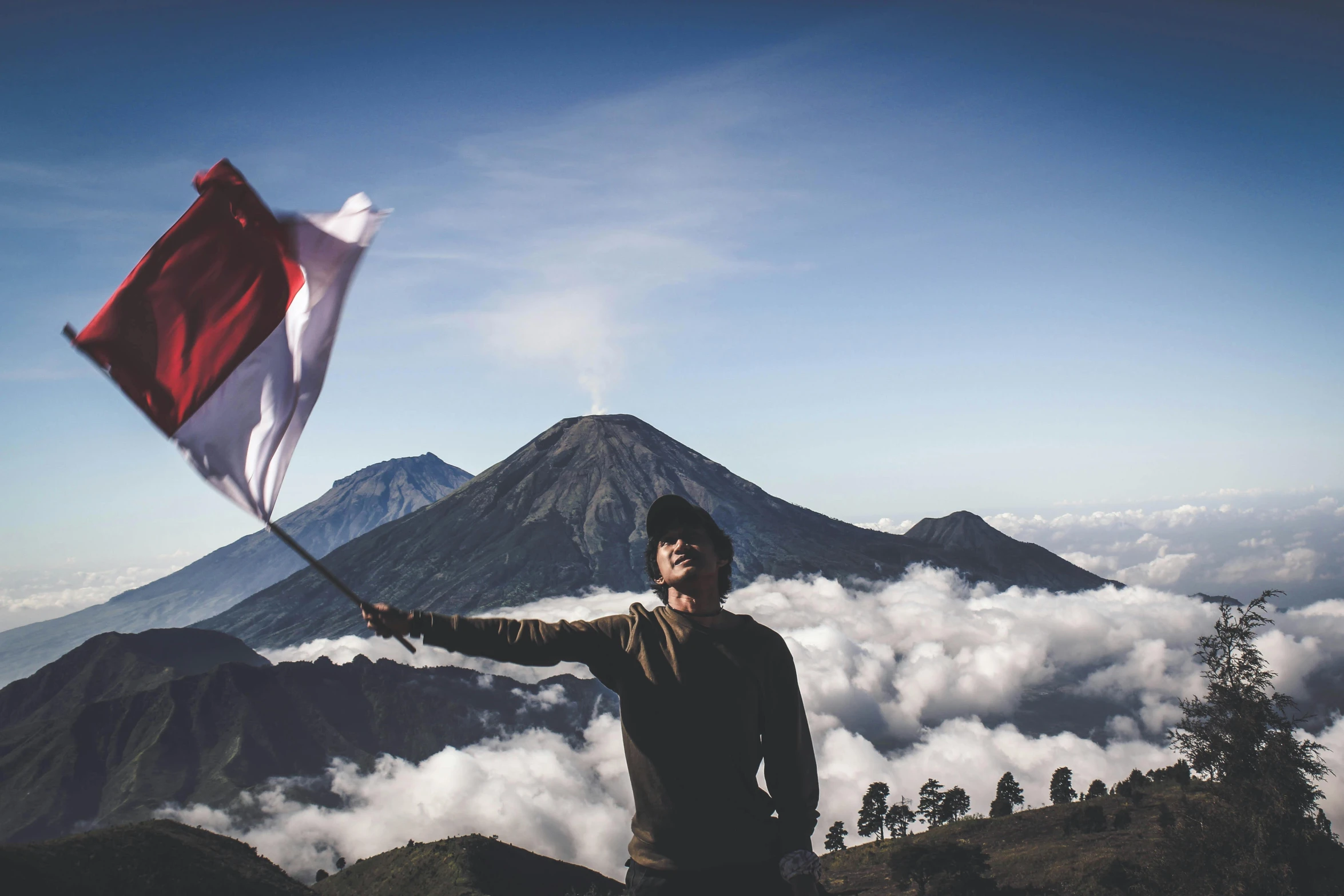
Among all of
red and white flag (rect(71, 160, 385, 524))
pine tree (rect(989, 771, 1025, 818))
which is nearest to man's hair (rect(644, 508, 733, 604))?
red and white flag (rect(71, 160, 385, 524))

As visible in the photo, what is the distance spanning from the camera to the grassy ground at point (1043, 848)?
5250 cm

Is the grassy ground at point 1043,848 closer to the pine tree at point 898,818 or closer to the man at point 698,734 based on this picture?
the pine tree at point 898,818

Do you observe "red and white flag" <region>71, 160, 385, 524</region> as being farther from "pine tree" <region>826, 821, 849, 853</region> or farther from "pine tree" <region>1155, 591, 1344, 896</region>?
"pine tree" <region>826, 821, 849, 853</region>

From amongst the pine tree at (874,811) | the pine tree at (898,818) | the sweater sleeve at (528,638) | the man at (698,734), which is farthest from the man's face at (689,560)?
the pine tree at (898,818)

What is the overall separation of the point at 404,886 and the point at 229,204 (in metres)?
77.5

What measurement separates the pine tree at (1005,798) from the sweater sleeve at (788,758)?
301 feet

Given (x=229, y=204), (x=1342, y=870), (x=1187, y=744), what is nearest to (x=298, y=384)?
(x=229, y=204)

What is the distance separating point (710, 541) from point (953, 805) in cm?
10798

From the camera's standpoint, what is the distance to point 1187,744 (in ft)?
86.3

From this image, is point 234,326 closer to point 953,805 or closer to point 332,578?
point 332,578

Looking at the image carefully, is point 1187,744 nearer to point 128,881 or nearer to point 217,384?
point 217,384

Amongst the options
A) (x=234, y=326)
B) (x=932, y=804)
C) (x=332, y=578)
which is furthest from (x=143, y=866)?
(x=932, y=804)

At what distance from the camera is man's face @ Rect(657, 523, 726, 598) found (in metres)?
3.96

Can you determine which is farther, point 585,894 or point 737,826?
point 585,894
